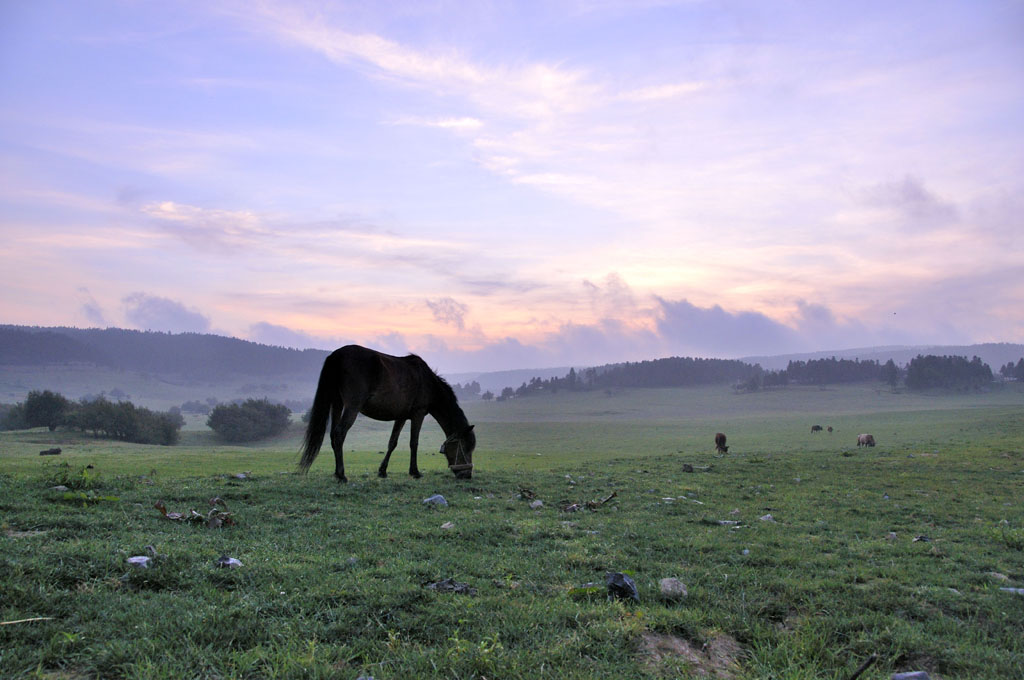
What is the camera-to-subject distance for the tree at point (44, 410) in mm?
48094

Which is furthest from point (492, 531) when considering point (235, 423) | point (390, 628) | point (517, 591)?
point (235, 423)

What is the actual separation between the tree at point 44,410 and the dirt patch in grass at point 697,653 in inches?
2338

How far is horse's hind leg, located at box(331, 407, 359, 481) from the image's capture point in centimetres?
1145

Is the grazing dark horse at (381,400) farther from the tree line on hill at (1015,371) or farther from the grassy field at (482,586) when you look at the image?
the tree line on hill at (1015,371)

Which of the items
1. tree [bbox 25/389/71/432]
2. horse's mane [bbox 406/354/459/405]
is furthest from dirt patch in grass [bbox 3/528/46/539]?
tree [bbox 25/389/71/432]

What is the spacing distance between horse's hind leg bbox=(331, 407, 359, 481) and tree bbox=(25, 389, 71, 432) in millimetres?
50227

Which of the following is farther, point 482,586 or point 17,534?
point 17,534

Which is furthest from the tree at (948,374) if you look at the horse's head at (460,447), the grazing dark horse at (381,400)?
the grazing dark horse at (381,400)

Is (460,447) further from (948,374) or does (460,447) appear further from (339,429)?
(948,374)

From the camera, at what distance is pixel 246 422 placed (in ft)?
205

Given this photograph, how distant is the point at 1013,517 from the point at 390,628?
11863mm

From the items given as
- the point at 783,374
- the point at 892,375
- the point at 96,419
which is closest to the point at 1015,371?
the point at 892,375

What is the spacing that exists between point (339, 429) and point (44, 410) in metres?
53.0

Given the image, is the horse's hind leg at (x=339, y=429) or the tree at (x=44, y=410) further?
the tree at (x=44, y=410)
